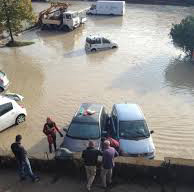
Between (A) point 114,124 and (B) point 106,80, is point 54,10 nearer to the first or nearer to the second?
(B) point 106,80

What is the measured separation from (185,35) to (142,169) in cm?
1759

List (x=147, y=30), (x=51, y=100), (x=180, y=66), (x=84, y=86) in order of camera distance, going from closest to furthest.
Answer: (x=51, y=100)
(x=84, y=86)
(x=180, y=66)
(x=147, y=30)

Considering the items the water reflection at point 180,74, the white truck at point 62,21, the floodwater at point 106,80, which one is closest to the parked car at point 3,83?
the floodwater at point 106,80

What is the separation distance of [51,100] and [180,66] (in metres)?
10.8

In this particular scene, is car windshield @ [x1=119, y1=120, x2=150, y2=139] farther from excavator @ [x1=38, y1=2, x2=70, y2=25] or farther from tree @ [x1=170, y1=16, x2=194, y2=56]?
excavator @ [x1=38, y1=2, x2=70, y2=25]

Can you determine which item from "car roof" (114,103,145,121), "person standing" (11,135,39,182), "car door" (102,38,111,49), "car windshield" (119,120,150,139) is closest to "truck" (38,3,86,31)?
"car door" (102,38,111,49)

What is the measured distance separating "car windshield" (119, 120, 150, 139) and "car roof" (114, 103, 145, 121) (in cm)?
23

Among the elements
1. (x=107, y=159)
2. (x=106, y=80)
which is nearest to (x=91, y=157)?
(x=107, y=159)

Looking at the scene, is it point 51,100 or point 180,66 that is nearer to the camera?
point 51,100

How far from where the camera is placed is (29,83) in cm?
2194

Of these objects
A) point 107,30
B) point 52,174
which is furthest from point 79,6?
point 52,174

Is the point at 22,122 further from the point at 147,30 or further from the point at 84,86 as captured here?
the point at 147,30

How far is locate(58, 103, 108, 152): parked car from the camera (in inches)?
516

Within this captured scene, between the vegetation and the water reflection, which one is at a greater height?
the vegetation
